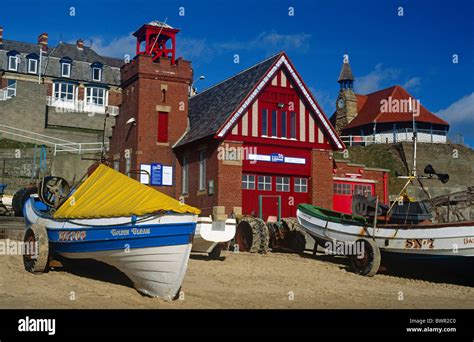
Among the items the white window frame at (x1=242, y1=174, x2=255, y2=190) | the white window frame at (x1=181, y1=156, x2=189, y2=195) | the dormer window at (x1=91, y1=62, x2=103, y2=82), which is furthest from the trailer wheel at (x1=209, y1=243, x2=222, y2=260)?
the dormer window at (x1=91, y1=62, x2=103, y2=82)

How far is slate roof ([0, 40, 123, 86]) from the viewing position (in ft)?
193

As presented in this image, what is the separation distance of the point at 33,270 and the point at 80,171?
24.7 metres

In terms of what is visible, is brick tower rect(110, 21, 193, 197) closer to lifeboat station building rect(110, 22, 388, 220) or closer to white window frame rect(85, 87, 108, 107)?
lifeboat station building rect(110, 22, 388, 220)

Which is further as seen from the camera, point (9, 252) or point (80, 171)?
point (80, 171)

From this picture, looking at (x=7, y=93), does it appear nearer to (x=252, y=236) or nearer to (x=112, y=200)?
(x=252, y=236)

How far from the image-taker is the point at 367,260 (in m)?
20.0

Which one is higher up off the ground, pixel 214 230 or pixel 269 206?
pixel 269 206

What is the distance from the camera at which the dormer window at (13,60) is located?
58.3 meters

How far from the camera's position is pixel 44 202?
718 inches

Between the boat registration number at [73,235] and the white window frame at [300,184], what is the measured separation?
1623cm

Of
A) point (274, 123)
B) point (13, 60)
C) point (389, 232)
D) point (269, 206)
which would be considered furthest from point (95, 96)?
point (389, 232)

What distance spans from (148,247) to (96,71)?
50.5 m
